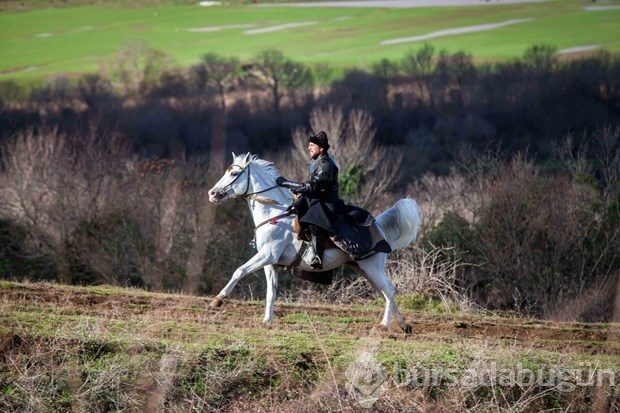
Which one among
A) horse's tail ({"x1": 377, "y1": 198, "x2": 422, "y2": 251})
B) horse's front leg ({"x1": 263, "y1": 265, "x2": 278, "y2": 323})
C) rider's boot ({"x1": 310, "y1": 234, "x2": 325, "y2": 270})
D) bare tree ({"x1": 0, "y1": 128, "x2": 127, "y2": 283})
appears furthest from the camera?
bare tree ({"x1": 0, "y1": 128, "x2": 127, "y2": 283})

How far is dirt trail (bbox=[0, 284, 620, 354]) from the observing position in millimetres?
17672

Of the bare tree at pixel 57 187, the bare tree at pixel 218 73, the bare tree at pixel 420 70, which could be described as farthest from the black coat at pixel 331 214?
the bare tree at pixel 218 73

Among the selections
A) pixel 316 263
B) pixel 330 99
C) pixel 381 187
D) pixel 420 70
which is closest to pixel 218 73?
pixel 330 99

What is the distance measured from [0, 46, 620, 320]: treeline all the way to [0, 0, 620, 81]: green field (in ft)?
5.69

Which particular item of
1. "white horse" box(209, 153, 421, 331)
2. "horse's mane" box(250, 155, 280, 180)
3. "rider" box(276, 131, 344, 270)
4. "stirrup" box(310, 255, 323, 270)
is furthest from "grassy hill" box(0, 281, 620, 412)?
"horse's mane" box(250, 155, 280, 180)

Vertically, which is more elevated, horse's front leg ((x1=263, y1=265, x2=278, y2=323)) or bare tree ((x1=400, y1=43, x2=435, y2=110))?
horse's front leg ((x1=263, y1=265, x2=278, y2=323))

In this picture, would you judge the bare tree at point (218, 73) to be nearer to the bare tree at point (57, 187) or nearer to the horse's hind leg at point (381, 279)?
the bare tree at point (57, 187)

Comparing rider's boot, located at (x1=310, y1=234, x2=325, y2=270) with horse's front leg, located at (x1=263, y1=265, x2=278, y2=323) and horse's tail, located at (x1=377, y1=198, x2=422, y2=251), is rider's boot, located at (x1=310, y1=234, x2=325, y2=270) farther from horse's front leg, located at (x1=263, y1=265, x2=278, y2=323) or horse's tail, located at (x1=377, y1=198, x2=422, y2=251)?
horse's tail, located at (x1=377, y1=198, x2=422, y2=251)

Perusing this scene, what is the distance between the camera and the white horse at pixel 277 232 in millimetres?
17594

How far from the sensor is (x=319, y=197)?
17203 mm

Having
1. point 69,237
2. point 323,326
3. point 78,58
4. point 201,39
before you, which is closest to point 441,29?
point 201,39

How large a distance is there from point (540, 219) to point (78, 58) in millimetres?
54197

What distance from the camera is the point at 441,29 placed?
8125cm

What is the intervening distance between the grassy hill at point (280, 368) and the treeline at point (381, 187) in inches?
251
